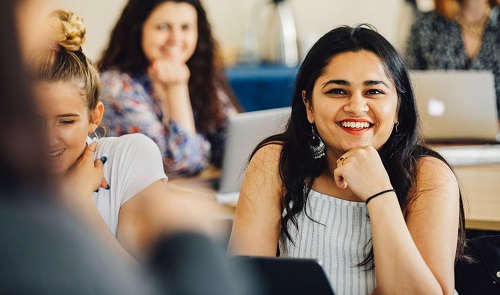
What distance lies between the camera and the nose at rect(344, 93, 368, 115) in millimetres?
1651

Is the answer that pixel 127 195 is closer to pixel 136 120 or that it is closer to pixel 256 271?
pixel 256 271

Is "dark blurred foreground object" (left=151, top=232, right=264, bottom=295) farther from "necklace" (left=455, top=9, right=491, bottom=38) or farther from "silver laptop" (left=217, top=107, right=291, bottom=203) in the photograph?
"necklace" (left=455, top=9, right=491, bottom=38)

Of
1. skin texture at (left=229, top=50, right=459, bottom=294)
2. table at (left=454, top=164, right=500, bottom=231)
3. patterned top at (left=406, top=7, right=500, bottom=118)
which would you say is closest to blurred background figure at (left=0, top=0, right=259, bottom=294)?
skin texture at (left=229, top=50, right=459, bottom=294)

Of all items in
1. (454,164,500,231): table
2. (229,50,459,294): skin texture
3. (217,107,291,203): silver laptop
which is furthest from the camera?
(217,107,291,203): silver laptop

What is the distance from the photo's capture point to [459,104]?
2.70m

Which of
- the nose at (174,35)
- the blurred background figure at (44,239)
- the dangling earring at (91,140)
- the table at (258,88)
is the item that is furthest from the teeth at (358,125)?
the table at (258,88)

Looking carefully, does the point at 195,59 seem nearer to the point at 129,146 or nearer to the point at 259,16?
the point at 129,146

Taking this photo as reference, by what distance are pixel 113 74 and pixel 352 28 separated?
132 cm

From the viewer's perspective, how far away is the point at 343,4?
5.50 meters

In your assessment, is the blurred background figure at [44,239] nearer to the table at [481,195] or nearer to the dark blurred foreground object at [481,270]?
the dark blurred foreground object at [481,270]

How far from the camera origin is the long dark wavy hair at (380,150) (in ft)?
5.51

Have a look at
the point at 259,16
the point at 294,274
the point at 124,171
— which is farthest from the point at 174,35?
the point at 259,16

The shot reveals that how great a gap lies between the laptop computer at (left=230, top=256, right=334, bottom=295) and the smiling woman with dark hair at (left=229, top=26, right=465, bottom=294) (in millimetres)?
343

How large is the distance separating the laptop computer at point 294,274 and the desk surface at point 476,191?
574 millimetres
